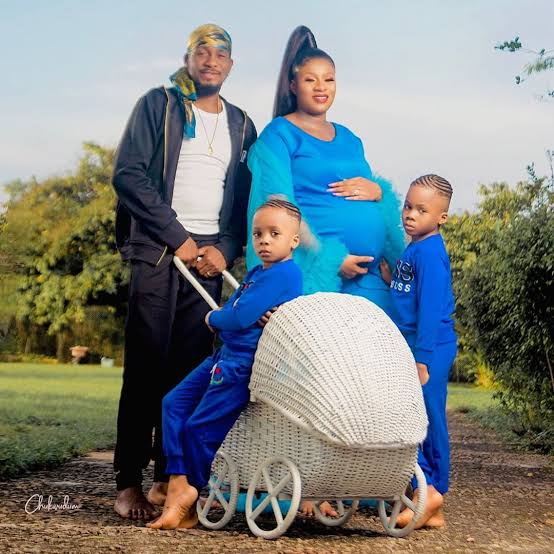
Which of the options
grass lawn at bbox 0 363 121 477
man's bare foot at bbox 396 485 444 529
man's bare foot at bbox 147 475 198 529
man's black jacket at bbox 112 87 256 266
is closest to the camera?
man's bare foot at bbox 147 475 198 529

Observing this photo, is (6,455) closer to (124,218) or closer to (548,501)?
(124,218)

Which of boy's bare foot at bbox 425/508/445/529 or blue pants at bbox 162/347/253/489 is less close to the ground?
blue pants at bbox 162/347/253/489

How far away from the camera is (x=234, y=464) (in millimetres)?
4598

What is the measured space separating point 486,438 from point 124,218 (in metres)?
7.49

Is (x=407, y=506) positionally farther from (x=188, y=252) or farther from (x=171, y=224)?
(x=171, y=224)

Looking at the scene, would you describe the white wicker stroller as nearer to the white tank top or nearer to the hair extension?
the white tank top

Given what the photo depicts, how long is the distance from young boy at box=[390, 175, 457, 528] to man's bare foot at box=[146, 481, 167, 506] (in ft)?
4.48

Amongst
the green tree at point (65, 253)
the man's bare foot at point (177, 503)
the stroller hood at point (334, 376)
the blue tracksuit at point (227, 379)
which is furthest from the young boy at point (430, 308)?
the green tree at point (65, 253)

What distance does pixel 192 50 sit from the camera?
5.43 metres

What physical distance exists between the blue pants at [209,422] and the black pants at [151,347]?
745mm

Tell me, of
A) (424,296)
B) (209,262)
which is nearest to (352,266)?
(424,296)

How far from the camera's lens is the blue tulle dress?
5.18m

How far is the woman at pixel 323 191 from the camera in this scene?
5191 millimetres

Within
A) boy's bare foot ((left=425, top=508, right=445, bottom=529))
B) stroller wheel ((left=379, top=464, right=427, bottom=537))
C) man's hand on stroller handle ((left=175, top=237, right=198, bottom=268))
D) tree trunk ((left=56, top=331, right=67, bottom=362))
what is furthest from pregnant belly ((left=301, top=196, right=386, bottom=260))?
tree trunk ((left=56, top=331, right=67, bottom=362))
